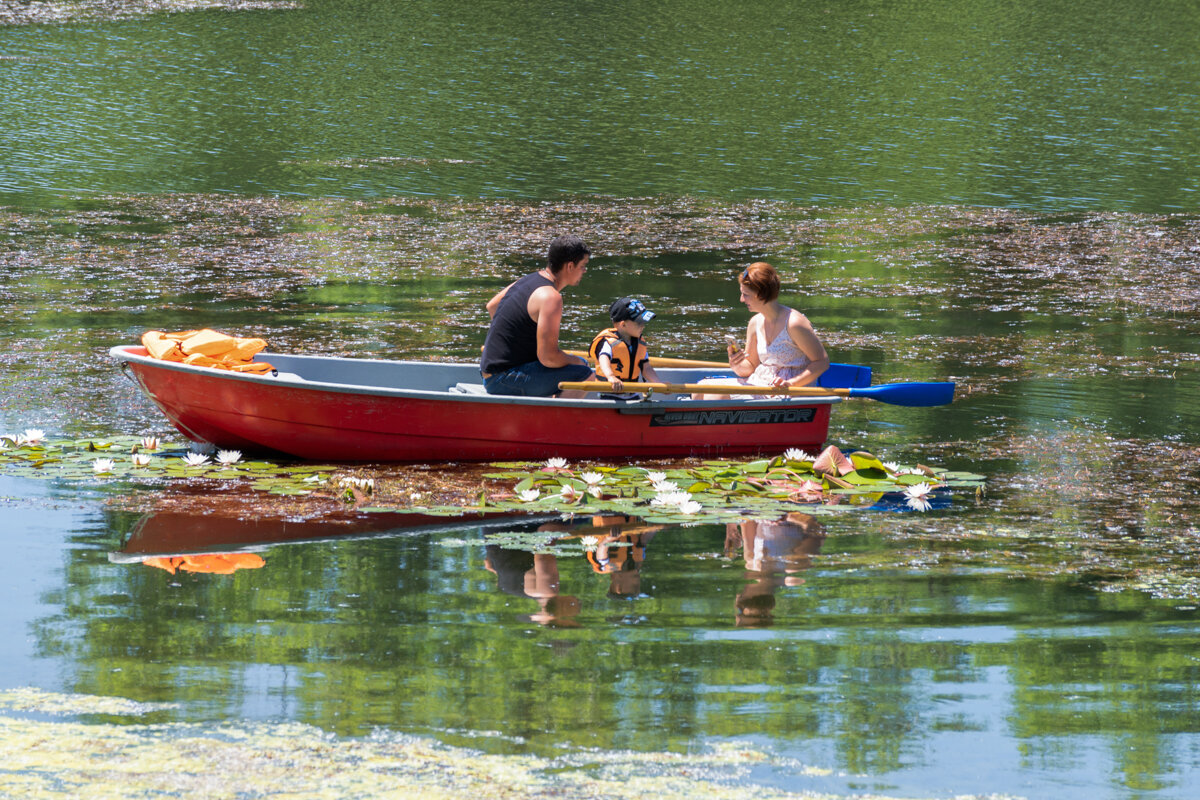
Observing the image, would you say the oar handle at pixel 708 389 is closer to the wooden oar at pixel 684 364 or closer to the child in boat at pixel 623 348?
the child in boat at pixel 623 348

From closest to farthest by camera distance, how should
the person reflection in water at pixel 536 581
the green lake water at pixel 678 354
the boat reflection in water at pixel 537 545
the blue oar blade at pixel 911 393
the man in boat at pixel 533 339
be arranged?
the green lake water at pixel 678 354 → the person reflection in water at pixel 536 581 → the boat reflection in water at pixel 537 545 → the man in boat at pixel 533 339 → the blue oar blade at pixel 911 393

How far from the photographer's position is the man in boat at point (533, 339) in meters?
8.69

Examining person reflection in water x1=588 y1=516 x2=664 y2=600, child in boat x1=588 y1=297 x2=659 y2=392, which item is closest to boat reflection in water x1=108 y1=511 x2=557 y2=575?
person reflection in water x1=588 y1=516 x2=664 y2=600

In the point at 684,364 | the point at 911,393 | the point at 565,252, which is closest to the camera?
the point at 565,252

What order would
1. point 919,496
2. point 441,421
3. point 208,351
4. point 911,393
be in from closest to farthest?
point 919,496, point 441,421, point 208,351, point 911,393

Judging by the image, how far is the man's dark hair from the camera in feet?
28.2

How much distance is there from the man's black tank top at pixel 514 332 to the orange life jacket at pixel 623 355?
1.34 ft

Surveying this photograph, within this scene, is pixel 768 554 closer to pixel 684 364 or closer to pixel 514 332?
pixel 514 332

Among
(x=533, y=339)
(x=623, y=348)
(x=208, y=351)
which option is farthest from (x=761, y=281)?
(x=208, y=351)

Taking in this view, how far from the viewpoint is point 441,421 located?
8.72 m

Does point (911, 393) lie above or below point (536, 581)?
above

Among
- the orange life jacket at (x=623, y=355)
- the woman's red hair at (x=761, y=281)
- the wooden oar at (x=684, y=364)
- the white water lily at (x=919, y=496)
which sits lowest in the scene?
the white water lily at (x=919, y=496)

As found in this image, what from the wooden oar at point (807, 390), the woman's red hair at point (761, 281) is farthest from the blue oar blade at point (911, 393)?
the woman's red hair at point (761, 281)

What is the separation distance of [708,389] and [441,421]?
1644 millimetres
